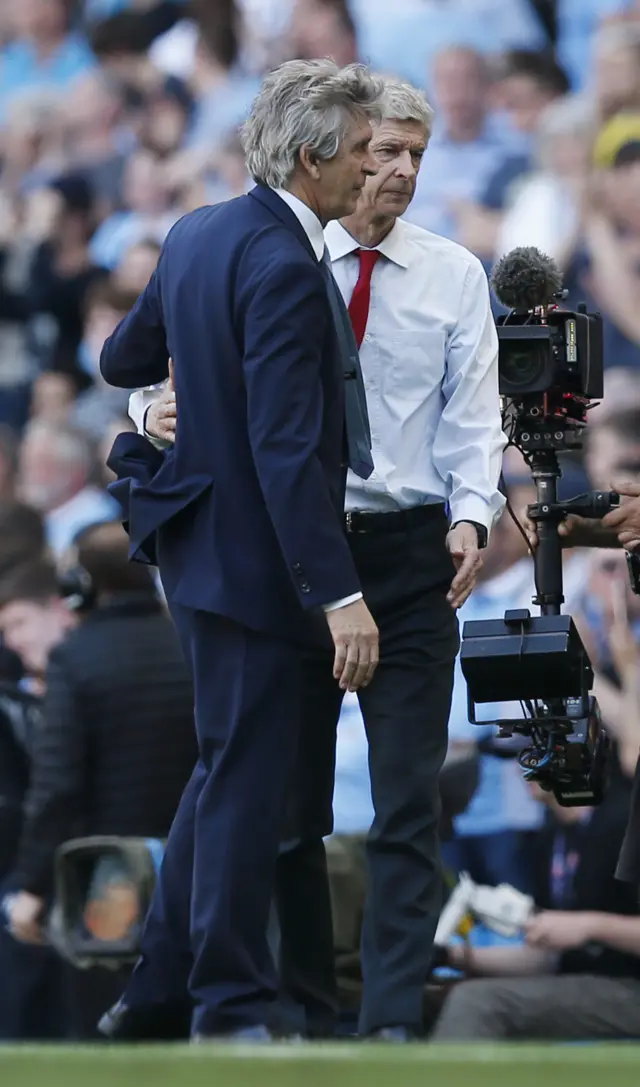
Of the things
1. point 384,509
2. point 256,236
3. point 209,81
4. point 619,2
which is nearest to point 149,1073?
point 256,236

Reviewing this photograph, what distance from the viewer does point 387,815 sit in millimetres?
4543

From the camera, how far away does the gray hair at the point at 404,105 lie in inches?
189

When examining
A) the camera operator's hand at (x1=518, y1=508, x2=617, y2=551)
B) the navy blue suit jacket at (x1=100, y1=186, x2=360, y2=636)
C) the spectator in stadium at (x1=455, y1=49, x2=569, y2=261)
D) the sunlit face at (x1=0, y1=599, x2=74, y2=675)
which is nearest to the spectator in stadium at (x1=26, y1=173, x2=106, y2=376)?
the sunlit face at (x1=0, y1=599, x2=74, y2=675)

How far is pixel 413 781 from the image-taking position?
4.55 m

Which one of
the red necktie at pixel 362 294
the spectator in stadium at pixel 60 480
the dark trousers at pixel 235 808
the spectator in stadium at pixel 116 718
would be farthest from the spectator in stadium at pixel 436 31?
the dark trousers at pixel 235 808

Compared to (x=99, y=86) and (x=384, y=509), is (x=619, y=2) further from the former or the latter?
(x=384, y=509)

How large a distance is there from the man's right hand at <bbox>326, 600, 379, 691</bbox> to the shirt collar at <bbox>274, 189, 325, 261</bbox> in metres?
0.71

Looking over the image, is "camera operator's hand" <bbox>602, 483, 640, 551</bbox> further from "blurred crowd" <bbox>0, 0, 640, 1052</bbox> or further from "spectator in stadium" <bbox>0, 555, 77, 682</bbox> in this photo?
"spectator in stadium" <bbox>0, 555, 77, 682</bbox>

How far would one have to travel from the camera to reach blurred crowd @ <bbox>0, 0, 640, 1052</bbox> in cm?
636

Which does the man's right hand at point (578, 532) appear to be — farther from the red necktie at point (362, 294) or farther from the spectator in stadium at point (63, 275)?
the spectator in stadium at point (63, 275)

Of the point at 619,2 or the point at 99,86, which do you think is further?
the point at 99,86

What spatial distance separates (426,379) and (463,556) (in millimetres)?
467

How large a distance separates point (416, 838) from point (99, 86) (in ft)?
15.4

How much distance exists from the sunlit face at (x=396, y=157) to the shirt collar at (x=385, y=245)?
59mm
